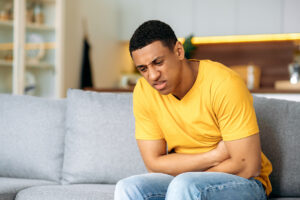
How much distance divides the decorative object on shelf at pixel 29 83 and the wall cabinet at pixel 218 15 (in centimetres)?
217

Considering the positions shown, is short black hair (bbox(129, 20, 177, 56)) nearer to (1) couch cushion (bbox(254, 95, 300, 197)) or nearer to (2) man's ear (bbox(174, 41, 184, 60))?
(2) man's ear (bbox(174, 41, 184, 60))

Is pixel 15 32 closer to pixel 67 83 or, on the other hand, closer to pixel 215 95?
pixel 67 83

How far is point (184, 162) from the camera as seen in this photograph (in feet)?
4.69

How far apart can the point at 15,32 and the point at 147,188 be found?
291cm

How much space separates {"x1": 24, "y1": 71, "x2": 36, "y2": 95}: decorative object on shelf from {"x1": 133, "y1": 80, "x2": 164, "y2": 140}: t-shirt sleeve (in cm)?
260

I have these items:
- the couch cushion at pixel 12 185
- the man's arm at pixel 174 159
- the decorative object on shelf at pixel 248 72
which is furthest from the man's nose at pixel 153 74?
the decorative object on shelf at pixel 248 72

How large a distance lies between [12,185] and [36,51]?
239 cm

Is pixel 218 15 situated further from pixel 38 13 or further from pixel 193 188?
pixel 193 188

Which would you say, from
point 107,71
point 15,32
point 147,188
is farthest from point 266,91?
point 107,71

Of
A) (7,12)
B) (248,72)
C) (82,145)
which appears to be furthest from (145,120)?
(248,72)

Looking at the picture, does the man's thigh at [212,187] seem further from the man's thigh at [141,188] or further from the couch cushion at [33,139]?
the couch cushion at [33,139]

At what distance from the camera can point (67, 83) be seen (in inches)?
187

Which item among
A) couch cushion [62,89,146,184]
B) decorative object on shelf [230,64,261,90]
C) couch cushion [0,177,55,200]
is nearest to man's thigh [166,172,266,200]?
couch cushion [62,89,146,184]

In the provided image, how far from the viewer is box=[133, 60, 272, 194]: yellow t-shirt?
4.33ft
